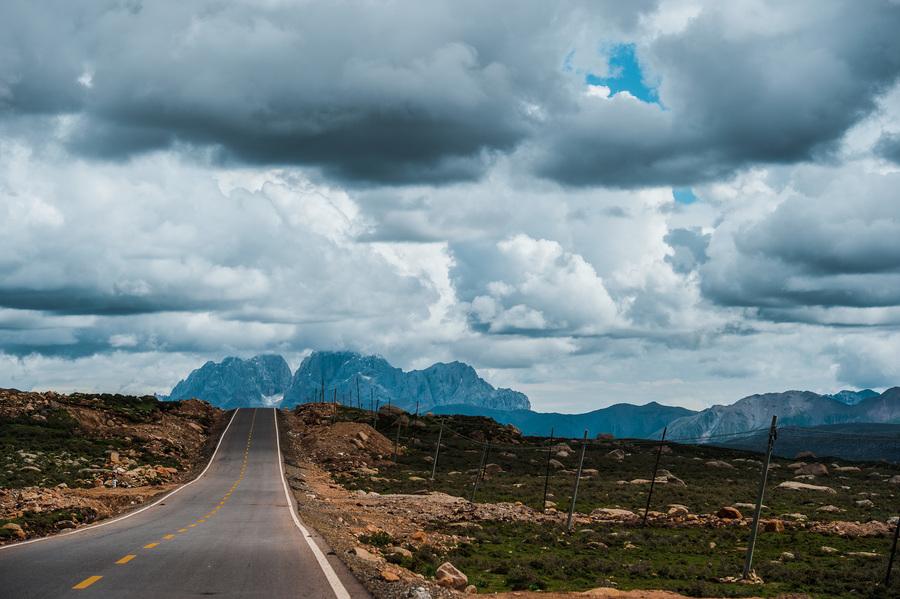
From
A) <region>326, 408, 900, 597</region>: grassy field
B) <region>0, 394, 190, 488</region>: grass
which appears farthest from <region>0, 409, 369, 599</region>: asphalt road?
<region>0, 394, 190, 488</region>: grass

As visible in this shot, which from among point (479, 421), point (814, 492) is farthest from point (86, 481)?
point (479, 421)

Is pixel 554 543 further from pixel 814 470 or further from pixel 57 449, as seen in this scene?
pixel 814 470

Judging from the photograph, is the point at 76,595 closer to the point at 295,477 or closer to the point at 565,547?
the point at 565,547

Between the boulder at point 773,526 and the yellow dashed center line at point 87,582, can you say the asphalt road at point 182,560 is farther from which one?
the boulder at point 773,526

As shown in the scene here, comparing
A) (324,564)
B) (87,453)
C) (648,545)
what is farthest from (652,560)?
(87,453)

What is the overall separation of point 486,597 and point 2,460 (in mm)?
64381

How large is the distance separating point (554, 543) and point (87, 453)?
5796cm

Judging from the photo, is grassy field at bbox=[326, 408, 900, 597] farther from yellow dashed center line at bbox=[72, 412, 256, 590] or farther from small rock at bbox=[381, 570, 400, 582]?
yellow dashed center line at bbox=[72, 412, 256, 590]

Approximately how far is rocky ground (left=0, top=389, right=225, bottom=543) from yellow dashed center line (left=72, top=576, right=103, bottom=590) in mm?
11617

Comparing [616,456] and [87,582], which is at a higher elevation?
[87,582]

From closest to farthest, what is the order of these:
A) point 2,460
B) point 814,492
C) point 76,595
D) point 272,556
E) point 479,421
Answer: point 76,595
point 272,556
point 2,460
point 814,492
point 479,421

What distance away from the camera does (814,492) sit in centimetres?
8225

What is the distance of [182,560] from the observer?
1988cm

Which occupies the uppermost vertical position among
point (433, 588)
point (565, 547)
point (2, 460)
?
point (433, 588)
